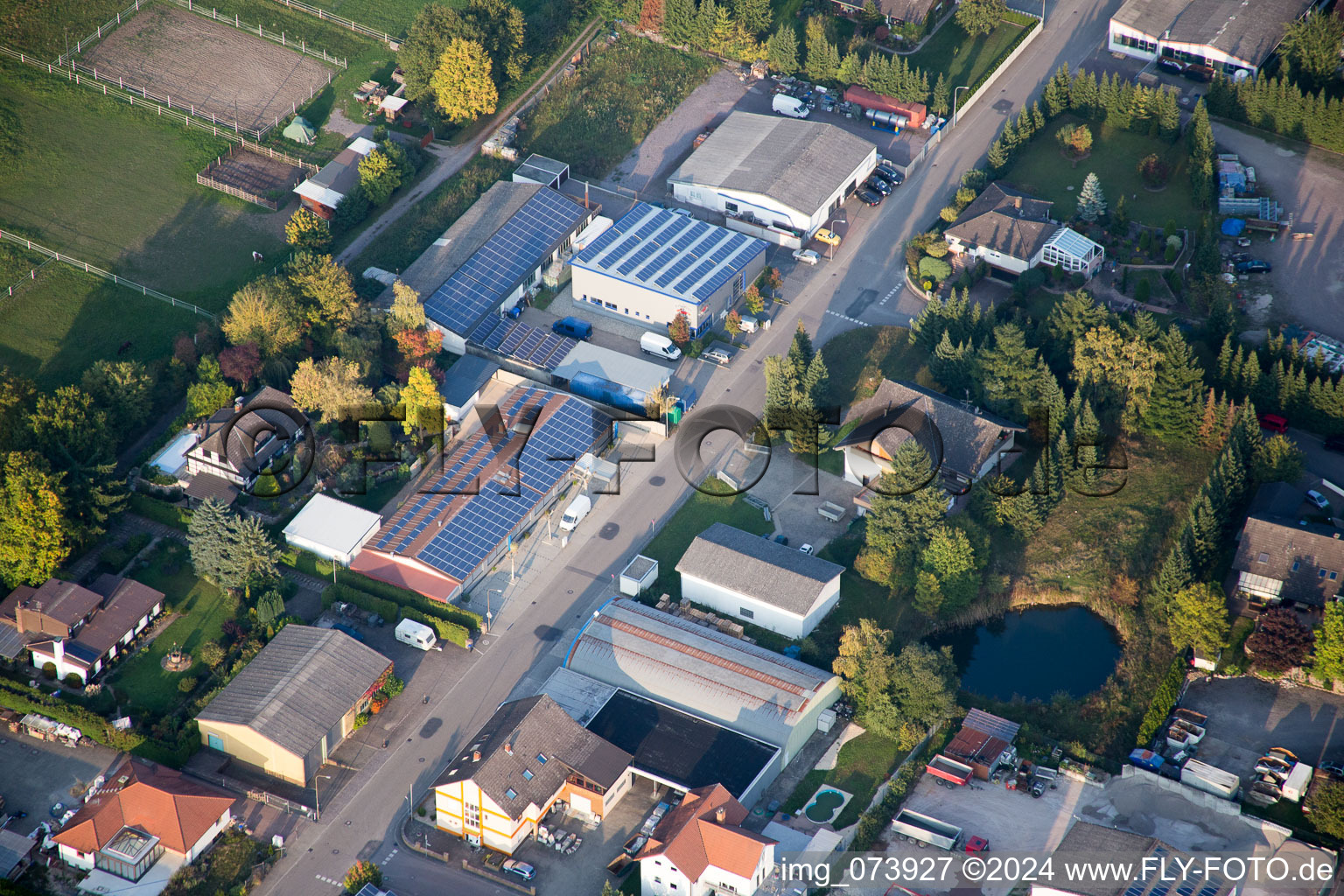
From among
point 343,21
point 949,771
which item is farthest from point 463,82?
point 949,771

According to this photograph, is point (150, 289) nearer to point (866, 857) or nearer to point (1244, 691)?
point (866, 857)

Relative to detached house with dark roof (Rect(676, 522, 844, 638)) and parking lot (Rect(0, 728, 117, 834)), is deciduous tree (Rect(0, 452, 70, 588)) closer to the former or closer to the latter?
parking lot (Rect(0, 728, 117, 834))

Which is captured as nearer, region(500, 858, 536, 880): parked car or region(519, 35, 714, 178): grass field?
region(500, 858, 536, 880): parked car

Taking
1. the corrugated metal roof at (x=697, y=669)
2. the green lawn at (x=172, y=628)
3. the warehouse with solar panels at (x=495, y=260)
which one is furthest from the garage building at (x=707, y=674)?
the warehouse with solar panels at (x=495, y=260)

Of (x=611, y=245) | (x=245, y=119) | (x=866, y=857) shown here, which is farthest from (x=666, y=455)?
(x=245, y=119)

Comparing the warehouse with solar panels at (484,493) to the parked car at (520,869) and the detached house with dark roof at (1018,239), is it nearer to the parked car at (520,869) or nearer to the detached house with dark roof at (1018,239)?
the parked car at (520,869)

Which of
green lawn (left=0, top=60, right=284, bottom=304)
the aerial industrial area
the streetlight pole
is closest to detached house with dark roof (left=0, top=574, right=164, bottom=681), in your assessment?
the aerial industrial area
